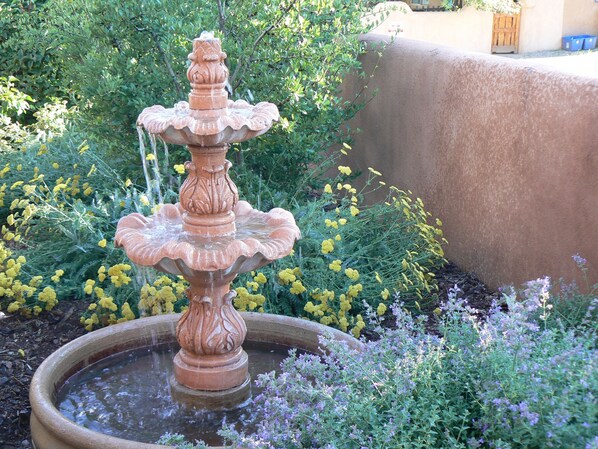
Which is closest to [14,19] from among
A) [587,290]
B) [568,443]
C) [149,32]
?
[149,32]

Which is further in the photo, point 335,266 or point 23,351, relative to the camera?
point 335,266

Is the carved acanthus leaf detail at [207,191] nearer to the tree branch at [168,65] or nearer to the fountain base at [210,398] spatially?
the fountain base at [210,398]

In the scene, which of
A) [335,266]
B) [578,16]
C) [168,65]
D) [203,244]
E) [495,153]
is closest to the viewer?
[203,244]

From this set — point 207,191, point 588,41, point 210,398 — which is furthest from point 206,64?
point 588,41

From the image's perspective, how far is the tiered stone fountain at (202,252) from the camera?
333 centimetres

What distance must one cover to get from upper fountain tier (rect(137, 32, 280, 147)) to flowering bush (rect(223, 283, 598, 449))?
1.09m

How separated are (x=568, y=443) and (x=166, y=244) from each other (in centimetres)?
186

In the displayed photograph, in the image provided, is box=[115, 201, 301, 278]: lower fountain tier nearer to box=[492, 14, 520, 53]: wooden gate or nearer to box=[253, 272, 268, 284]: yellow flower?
box=[253, 272, 268, 284]: yellow flower

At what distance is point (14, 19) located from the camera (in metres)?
9.58

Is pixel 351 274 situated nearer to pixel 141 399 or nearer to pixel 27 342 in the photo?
pixel 141 399

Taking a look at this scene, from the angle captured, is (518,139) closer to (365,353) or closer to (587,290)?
(587,290)

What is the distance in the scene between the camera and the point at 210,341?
3.72 m

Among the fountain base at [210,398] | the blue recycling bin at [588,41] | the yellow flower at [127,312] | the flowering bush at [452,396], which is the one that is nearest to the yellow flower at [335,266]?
the fountain base at [210,398]

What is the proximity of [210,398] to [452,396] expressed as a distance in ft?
5.21
